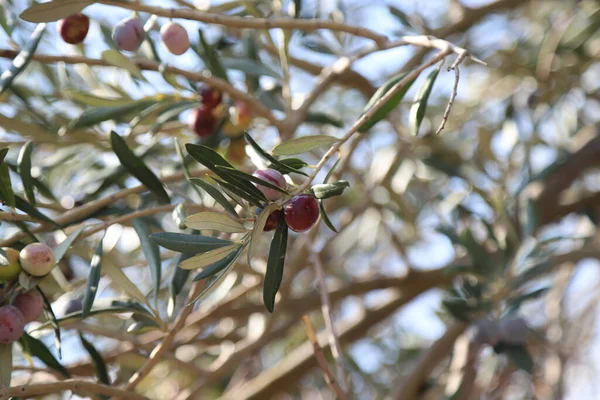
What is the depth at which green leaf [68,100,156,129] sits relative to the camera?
1256 mm

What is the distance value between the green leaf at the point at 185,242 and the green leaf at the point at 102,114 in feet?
1.48

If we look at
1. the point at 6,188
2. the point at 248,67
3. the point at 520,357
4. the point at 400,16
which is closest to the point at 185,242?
the point at 6,188

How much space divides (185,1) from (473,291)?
90 cm

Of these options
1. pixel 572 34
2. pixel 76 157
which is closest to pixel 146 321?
pixel 76 157

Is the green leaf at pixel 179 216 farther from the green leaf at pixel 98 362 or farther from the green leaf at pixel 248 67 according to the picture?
the green leaf at pixel 248 67

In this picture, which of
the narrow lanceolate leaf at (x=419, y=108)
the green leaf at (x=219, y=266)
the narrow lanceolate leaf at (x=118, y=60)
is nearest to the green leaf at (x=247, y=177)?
the green leaf at (x=219, y=266)

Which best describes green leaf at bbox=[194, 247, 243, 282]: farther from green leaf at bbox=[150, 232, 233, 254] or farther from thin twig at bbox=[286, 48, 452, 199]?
thin twig at bbox=[286, 48, 452, 199]

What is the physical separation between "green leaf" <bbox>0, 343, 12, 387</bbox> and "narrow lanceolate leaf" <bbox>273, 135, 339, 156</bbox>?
0.45 meters

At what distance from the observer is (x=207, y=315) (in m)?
1.67

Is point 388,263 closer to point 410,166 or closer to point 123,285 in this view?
point 410,166

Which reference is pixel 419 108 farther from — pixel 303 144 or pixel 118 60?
pixel 118 60

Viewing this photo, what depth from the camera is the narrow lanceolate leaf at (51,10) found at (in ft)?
3.30

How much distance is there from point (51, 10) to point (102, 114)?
29 centimetres

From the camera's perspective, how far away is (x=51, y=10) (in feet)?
3.32
